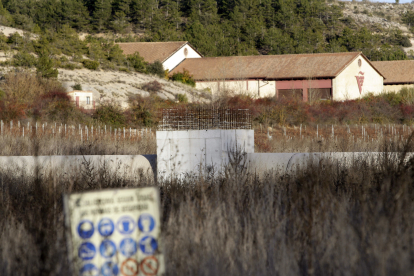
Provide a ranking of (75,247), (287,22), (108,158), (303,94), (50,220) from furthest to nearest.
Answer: (287,22) → (303,94) → (108,158) → (50,220) → (75,247)

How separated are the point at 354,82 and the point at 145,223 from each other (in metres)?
45.3

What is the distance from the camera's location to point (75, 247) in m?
3.59

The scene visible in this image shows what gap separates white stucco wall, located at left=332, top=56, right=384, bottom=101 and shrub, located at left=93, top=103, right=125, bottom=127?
75.0ft

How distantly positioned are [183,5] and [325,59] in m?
48.8

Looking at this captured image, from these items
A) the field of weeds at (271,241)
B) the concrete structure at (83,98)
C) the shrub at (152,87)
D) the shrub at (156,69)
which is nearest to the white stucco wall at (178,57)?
the shrub at (156,69)

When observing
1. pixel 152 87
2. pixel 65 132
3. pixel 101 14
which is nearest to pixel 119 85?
pixel 152 87

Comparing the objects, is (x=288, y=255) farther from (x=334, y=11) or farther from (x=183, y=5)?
(x=334, y=11)

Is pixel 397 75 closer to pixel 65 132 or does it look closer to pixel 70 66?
pixel 70 66

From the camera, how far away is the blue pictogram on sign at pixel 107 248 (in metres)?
3.63

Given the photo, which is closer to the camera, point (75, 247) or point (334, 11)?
point (75, 247)

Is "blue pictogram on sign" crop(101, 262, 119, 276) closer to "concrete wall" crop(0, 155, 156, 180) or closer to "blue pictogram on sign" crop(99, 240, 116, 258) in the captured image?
"blue pictogram on sign" crop(99, 240, 116, 258)

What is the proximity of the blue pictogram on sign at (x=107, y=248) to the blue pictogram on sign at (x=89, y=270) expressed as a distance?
0.38ft

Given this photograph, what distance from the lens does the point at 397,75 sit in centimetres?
5306

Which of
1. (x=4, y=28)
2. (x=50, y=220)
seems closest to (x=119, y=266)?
(x=50, y=220)
